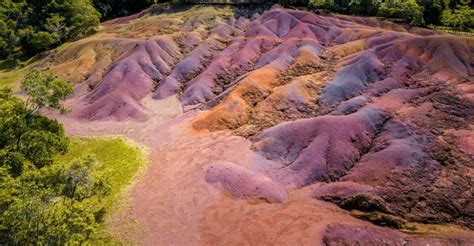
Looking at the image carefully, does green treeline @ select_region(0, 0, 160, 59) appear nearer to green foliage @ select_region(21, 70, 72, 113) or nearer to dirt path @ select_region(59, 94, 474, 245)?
green foliage @ select_region(21, 70, 72, 113)

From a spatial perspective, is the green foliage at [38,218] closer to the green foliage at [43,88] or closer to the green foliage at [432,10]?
the green foliage at [43,88]

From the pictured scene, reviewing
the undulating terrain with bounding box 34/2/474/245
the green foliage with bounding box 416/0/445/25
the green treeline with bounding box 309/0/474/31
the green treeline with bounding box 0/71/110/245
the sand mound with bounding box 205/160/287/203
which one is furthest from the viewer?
the green foliage with bounding box 416/0/445/25

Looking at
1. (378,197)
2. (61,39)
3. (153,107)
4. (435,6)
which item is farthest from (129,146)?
(435,6)

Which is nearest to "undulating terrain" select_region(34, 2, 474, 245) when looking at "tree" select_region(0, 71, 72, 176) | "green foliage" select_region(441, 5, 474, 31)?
"green foliage" select_region(441, 5, 474, 31)

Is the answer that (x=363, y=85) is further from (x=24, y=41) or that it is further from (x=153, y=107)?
(x=24, y=41)

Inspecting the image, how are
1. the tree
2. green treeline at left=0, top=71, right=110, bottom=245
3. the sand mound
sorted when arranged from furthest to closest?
the tree
the sand mound
green treeline at left=0, top=71, right=110, bottom=245

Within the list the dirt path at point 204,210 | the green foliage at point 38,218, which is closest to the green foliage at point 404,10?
the dirt path at point 204,210

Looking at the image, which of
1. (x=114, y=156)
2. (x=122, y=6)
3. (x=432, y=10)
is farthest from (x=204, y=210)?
(x=122, y=6)
